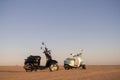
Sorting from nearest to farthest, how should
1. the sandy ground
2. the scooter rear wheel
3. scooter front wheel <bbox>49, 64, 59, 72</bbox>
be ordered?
the sandy ground, the scooter rear wheel, scooter front wheel <bbox>49, 64, 59, 72</bbox>

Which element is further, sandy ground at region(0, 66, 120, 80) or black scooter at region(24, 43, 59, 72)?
black scooter at region(24, 43, 59, 72)

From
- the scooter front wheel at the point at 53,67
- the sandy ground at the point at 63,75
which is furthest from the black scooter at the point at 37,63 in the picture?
the sandy ground at the point at 63,75

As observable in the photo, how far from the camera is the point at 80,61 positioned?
3256 cm

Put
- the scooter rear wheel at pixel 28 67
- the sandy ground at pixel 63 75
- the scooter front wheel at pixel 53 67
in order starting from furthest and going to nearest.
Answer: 1. the scooter front wheel at pixel 53 67
2. the scooter rear wheel at pixel 28 67
3. the sandy ground at pixel 63 75

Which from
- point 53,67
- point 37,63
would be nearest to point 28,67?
point 37,63

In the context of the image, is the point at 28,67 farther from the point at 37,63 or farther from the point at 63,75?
the point at 63,75

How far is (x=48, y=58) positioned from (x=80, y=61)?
19.1ft

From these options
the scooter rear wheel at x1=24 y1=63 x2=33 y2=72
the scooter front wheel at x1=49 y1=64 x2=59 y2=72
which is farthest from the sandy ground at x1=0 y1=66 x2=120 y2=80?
the scooter front wheel at x1=49 y1=64 x2=59 y2=72

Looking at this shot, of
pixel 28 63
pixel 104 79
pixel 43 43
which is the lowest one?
pixel 104 79

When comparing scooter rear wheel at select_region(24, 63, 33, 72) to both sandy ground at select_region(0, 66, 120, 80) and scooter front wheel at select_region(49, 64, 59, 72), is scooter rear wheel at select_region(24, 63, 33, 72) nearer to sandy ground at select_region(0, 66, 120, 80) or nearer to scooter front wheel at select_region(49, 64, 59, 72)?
scooter front wheel at select_region(49, 64, 59, 72)

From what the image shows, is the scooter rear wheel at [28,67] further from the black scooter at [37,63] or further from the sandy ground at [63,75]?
the sandy ground at [63,75]

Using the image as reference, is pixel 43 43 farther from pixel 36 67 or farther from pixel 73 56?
pixel 73 56

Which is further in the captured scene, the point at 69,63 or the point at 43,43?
the point at 69,63

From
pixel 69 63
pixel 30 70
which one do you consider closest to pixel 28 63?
pixel 30 70
